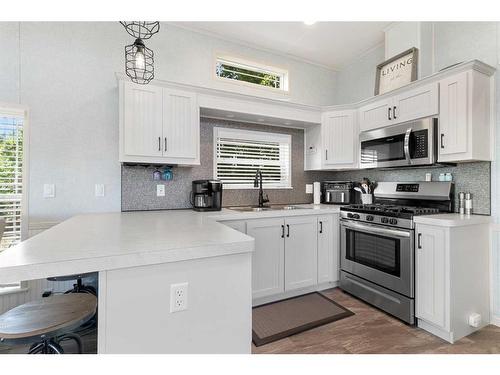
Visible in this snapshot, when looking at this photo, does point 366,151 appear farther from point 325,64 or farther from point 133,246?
point 133,246

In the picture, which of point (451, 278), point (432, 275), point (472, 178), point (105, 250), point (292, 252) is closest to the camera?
point (105, 250)

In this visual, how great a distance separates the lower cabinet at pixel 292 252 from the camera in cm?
246

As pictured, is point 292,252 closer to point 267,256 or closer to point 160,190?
point 267,256

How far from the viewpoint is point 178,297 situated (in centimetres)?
103

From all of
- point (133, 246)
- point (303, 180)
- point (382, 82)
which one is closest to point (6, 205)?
point (133, 246)

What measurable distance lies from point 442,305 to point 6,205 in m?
3.79

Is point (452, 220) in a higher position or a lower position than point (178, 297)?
higher

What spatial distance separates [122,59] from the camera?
2525 millimetres

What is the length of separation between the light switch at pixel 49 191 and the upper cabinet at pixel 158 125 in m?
0.70

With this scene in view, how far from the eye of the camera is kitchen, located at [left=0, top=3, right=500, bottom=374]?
6.09 feet

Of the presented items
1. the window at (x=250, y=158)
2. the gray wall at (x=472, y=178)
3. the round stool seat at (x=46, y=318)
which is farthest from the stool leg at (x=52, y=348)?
the gray wall at (x=472, y=178)

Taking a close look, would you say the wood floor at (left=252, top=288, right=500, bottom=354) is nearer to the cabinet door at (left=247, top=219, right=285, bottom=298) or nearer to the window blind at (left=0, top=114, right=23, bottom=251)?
the cabinet door at (left=247, top=219, right=285, bottom=298)

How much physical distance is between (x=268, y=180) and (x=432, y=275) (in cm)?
203

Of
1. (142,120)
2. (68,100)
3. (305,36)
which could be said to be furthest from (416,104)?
(68,100)
